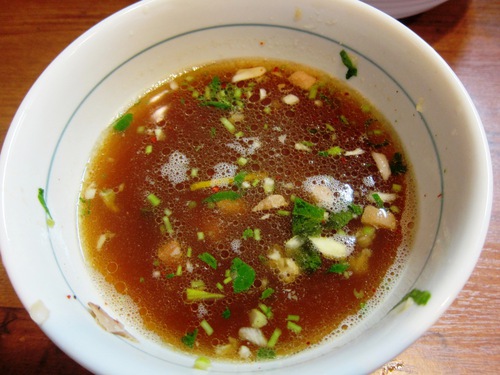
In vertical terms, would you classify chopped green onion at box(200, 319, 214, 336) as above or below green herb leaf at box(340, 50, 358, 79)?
below

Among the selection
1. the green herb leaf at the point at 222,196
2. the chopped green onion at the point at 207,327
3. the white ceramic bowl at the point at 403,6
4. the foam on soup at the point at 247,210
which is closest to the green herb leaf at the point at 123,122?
the foam on soup at the point at 247,210

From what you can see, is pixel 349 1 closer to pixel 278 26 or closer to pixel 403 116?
pixel 278 26

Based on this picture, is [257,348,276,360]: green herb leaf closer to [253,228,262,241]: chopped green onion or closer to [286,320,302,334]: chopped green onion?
[286,320,302,334]: chopped green onion

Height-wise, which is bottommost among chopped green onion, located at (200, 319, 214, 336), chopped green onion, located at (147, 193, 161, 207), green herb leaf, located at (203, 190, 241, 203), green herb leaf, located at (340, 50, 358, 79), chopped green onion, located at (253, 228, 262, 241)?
chopped green onion, located at (200, 319, 214, 336)

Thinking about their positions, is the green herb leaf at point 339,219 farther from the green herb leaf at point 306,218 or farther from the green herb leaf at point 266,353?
the green herb leaf at point 266,353

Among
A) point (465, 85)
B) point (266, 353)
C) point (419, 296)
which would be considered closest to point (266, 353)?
point (266, 353)

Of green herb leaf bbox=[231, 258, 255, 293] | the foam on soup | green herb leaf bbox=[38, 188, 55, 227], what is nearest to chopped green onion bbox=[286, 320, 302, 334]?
the foam on soup

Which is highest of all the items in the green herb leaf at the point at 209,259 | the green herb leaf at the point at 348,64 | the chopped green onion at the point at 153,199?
the green herb leaf at the point at 348,64
